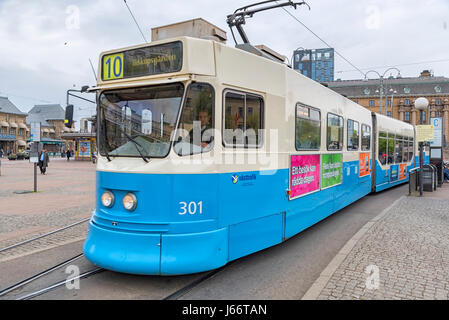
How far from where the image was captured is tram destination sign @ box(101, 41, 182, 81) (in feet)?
14.1

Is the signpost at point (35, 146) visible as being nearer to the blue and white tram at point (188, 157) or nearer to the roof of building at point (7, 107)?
the blue and white tram at point (188, 157)

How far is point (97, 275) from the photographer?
4.65m

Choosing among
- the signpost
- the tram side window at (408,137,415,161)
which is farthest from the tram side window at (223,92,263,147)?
the tram side window at (408,137,415,161)

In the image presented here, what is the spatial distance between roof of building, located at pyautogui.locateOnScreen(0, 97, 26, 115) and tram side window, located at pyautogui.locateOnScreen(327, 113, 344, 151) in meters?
84.0

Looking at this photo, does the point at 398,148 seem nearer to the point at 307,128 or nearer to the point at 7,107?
the point at 307,128

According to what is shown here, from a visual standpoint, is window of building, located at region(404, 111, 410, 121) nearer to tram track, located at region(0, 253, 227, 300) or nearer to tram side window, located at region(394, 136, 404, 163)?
tram side window, located at region(394, 136, 404, 163)

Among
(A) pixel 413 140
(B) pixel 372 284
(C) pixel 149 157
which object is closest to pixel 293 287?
(B) pixel 372 284

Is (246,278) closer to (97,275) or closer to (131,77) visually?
(97,275)

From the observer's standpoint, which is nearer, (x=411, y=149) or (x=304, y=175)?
(x=304, y=175)

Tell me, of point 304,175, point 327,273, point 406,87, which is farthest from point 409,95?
point 327,273

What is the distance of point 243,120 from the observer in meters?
4.70

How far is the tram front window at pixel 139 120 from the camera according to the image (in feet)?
14.0


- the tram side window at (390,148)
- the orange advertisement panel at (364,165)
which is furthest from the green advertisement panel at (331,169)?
the tram side window at (390,148)

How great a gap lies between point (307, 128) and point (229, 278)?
9.97 feet
